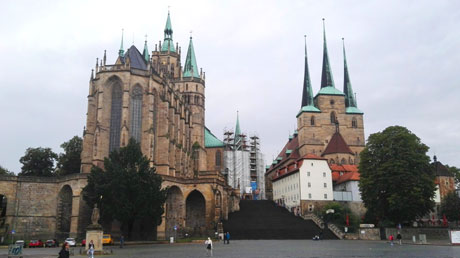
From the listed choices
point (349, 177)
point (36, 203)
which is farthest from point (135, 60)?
point (349, 177)

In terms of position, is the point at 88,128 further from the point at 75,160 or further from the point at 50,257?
the point at 50,257

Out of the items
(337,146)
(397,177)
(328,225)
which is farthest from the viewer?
(337,146)

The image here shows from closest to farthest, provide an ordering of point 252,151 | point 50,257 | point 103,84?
point 50,257, point 103,84, point 252,151

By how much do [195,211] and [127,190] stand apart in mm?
14283

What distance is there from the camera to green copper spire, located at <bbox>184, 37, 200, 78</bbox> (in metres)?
86.4

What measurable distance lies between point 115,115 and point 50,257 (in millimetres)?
29169

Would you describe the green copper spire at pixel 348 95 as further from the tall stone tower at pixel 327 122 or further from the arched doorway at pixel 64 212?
the arched doorway at pixel 64 212

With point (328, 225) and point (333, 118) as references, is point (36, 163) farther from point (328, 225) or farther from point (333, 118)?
point (333, 118)

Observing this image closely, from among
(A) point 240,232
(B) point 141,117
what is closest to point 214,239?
(A) point 240,232

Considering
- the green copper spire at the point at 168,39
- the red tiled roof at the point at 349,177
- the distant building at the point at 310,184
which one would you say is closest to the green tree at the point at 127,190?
the distant building at the point at 310,184

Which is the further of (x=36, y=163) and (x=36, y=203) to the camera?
(x=36, y=163)

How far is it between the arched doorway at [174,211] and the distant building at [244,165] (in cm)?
3528

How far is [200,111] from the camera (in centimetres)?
8412

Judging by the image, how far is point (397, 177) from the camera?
1706 inches
